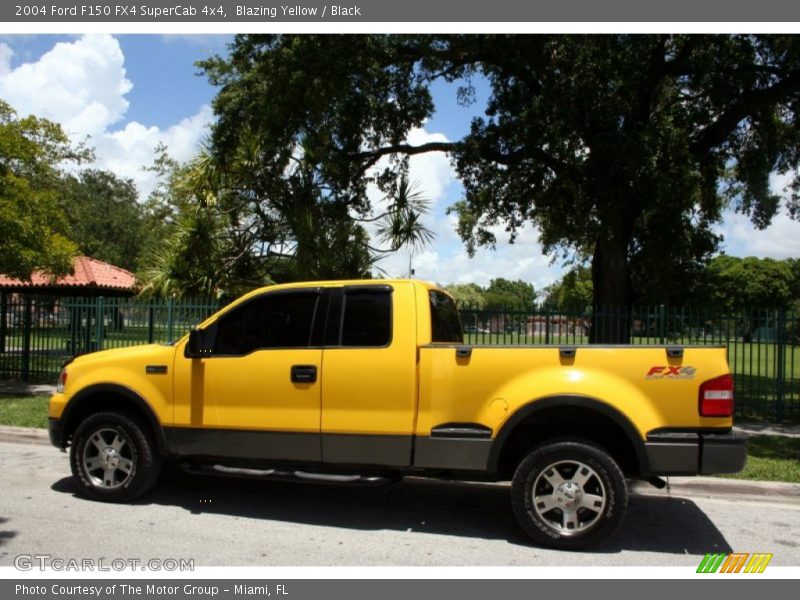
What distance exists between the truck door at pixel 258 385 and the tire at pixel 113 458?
0.36m

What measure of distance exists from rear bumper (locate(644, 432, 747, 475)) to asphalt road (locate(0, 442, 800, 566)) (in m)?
0.72

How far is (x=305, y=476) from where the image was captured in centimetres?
531

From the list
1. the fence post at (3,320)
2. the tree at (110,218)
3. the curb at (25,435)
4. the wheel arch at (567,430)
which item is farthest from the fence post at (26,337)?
the tree at (110,218)

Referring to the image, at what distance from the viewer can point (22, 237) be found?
12031mm

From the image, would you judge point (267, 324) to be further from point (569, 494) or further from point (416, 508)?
point (569, 494)

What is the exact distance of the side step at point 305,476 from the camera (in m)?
5.19

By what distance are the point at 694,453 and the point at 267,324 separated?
357cm

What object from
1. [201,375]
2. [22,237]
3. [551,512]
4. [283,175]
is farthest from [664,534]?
[22,237]

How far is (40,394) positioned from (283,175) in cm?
657

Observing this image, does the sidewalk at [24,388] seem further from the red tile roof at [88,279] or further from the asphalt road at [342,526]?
the red tile roof at [88,279]

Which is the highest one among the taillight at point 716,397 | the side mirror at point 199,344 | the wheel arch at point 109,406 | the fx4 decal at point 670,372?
the side mirror at point 199,344

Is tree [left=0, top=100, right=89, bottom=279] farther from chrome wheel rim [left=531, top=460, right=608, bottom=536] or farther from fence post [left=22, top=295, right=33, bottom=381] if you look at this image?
chrome wheel rim [left=531, top=460, right=608, bottom=536]

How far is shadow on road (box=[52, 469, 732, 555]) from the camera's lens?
5.37 m

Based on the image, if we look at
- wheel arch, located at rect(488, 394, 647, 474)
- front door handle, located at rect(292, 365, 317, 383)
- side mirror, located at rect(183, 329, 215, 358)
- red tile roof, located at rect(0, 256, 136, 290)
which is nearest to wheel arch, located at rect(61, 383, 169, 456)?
side mirror, located at rect(183, 329, 215, 358)
